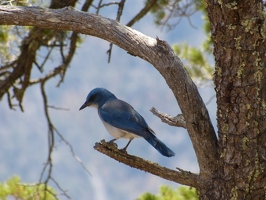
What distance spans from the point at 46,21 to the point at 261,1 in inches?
57.3

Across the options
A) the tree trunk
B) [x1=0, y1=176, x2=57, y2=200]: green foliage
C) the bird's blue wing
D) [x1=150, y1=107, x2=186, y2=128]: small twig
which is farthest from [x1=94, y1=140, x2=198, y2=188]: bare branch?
[x1=0, y1=176, x2=57, y2=200]: green foliage

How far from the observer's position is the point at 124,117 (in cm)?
498

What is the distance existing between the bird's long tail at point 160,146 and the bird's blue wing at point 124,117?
0.05 metres

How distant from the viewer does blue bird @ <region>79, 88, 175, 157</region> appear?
4.66 meters

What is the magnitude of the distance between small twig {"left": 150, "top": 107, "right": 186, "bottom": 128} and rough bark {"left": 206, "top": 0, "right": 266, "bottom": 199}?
0.54 metres

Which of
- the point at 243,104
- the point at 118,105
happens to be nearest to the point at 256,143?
the point at 243,104

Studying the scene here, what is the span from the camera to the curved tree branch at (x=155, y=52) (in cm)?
403

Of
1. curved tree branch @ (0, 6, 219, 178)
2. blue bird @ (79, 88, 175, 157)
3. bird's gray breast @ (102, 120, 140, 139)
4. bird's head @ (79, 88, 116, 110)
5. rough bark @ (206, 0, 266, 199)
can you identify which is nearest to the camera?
rough bark @ (206, 0, 266, 199)

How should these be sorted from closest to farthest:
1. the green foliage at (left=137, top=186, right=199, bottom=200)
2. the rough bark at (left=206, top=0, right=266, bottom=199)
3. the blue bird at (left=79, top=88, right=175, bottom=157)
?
1. the rough bark at (left=206, top=0, right=266, bottom=199)
2. the blue bird at (left=79, top=88, right=175, bottom=157)
3. the green foliage at (left=137, top=186, right=199, bottom=200)

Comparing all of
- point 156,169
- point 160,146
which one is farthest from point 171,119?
point 156,169

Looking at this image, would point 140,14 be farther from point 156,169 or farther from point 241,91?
point 241,91

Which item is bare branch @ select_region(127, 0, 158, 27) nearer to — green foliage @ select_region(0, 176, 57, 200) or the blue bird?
the blue bird

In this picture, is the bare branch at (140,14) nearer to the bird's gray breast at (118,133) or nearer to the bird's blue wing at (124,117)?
the bird's blue wing at (124,117)

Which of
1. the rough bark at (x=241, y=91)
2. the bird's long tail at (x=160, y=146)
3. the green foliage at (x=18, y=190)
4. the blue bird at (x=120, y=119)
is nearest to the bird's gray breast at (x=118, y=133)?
the blue bird at (x=120, y=119)
